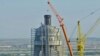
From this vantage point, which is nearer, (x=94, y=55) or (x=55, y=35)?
(x=55, y=35)

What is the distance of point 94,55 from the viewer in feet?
417

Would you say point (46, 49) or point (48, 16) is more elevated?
point (48, 16)

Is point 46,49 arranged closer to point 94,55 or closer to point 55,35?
point 55,35

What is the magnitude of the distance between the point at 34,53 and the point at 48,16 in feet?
18.1

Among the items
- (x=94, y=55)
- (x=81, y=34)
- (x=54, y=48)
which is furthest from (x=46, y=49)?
(x=94, y=55)

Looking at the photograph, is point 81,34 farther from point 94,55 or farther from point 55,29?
point 94,55

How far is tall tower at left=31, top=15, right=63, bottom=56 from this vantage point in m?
57.2

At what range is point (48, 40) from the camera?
189ft

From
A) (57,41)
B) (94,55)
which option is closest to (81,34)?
(57,41)

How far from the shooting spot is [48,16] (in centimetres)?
5641

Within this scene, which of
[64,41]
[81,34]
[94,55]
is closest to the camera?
[81,34]

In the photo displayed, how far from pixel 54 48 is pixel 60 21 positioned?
3.53 m

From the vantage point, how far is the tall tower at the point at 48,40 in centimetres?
5725

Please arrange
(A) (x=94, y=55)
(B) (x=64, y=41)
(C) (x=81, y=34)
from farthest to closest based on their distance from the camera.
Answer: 1. (A) (x=94, y=55)
2. (B) (x=64, y=41)
3. (C) (x=81, y=34)
